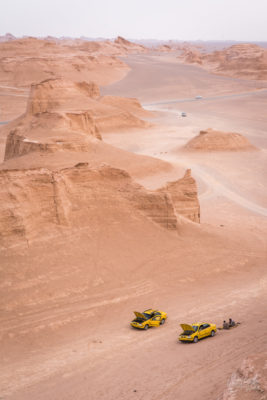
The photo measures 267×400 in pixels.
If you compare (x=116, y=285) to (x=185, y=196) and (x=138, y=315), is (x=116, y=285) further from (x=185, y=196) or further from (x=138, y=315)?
(x=185, y=196)

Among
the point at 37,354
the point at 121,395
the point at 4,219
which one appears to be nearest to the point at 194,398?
the point at 121,395

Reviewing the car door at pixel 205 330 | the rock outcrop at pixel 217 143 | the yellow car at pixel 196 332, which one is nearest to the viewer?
the yellow car at pixel 196 332

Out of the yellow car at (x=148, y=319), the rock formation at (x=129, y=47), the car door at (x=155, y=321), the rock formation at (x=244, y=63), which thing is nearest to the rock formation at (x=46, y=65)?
the rock formation at (x=244, y=63)

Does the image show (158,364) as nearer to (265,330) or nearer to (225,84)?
(265,330)

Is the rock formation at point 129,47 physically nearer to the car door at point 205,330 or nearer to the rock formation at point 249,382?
the car door at point 205,330

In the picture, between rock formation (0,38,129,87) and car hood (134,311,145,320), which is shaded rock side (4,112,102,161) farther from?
rock formation (0,38,129,87)

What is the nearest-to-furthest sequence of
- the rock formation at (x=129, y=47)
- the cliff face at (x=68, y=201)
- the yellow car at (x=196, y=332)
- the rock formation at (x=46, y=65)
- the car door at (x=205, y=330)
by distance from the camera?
the yellow car at (x=196, y=332) < the car door at (x=205, y=330) < the cliff face at (x=68, y=201) < the rock formation at (x=46, y=65) < the rock formation at (x=129, y=47)

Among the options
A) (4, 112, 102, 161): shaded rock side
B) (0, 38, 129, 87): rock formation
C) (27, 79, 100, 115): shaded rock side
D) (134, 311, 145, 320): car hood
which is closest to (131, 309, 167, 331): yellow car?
(134, 311, 145, 320): car hood
